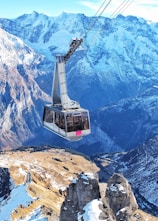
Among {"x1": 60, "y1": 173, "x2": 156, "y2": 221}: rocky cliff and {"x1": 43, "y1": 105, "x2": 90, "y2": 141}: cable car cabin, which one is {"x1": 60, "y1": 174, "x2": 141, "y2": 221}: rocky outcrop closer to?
{"x1": 60, "y1": 173, "x2": 156, "y2": 221}: rocky cliff

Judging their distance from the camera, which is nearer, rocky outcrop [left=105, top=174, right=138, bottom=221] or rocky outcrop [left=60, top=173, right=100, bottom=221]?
rocky outcrop [left=105, top=174, right=138, bottom=221]

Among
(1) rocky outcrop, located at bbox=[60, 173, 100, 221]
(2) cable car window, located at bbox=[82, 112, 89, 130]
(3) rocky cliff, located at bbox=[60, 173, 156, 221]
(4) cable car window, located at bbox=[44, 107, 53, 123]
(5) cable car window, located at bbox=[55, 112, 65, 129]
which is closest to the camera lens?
(5) cable car window, located at bbox=[55, 112, 65, 129]

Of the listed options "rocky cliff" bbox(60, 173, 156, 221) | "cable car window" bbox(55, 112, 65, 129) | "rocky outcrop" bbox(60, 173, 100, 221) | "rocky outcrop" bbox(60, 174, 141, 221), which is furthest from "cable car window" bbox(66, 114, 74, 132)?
"rocky outcrop" bbox(60, 173, 100, 221)

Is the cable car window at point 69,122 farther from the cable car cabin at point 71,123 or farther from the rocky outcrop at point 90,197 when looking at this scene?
the rocky outcrop at point 90,197

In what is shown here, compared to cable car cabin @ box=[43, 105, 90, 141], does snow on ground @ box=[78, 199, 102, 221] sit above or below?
below

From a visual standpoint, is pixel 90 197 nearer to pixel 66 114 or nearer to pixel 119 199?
pixel 119 199

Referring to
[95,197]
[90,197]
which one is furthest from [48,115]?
[95,197]
